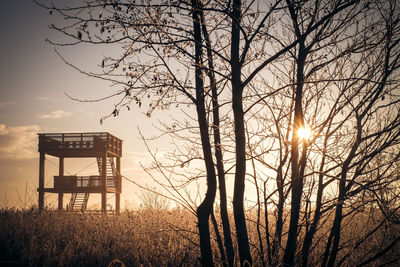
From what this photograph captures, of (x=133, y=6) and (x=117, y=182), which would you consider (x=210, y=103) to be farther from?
(x=117, y=182)

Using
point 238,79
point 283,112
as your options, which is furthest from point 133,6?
point 283,112

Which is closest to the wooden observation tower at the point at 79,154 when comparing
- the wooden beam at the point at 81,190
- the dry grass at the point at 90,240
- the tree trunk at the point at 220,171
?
the wooden beam at the point at 81,190

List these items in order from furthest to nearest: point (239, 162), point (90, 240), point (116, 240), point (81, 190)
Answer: point (81, 190) < point (116, 240) < point (90, 240) < point (239, 162)

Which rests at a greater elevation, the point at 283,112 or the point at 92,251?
the point at 283,112

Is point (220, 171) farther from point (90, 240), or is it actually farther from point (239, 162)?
point (90, 240)

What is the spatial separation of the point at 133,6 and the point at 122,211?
8.10m

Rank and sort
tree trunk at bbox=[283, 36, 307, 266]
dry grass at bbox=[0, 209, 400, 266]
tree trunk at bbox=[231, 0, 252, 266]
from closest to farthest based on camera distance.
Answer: tree trunk at bbox=[231, 0, 252, 266] → tree trunk at bbox=[283, 36, 307, 266] → dry grass at bbox=[0, 209, 400, 266]

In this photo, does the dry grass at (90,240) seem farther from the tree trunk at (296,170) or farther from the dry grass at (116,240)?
the tree trunk at (296,170)

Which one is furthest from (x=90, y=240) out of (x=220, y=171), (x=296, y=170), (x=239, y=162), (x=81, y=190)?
(x=81, y=190)

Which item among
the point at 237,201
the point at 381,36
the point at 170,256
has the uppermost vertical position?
the point at 381,36

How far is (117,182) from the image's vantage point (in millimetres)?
25031

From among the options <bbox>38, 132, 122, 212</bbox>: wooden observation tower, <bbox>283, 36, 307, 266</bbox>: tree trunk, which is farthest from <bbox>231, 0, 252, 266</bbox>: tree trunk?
<bbox>38, 132, 122, 212</bbox>: wooden observation tower

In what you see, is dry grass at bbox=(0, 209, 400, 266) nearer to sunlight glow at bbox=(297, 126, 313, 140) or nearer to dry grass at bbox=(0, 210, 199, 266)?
dry grass at bbox=(0, 210, 199, 266)

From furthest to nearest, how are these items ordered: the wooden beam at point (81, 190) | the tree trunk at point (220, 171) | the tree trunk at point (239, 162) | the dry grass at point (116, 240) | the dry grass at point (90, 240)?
the wooden beam at point (81, 190)
the dry grass at point (90, 240)
the dry grass at point (116, 240)
the tree trunk at point (220, 171)
the tree trunk at point (239, 162)
